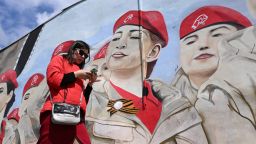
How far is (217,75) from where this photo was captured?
447cm

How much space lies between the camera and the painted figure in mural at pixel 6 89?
725cm

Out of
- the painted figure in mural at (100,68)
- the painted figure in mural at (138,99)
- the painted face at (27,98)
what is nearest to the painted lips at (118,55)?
the painted figure in mural at (138,99)

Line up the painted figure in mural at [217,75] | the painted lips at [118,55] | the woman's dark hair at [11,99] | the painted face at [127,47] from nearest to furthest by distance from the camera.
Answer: the painted figure in mural at [217,75], the painted face at [127,47], the painted lips at [118,55], the woman's dark hair at [11,99]

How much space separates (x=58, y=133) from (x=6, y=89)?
17.6ft

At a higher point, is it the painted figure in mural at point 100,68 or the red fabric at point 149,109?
the painted figure in mural at point 100,68

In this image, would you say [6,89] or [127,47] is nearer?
[127,47]

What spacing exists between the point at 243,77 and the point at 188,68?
0.69 metres

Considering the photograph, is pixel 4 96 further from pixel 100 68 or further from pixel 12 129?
pixel 100 68

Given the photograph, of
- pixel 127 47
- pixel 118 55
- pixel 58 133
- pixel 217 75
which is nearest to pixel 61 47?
pixel 118 55

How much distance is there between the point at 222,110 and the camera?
14.0 ft

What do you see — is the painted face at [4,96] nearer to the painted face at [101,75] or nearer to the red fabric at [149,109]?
the painted face at [101,75]

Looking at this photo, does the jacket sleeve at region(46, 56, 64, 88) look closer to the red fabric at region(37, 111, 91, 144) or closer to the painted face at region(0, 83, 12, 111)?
the red fabric at region(37, 111, 91, 144)

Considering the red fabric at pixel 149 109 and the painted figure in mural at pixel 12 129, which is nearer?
the red fabric at pixel 149 109

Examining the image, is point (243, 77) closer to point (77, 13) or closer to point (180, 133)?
point (180, 133)
